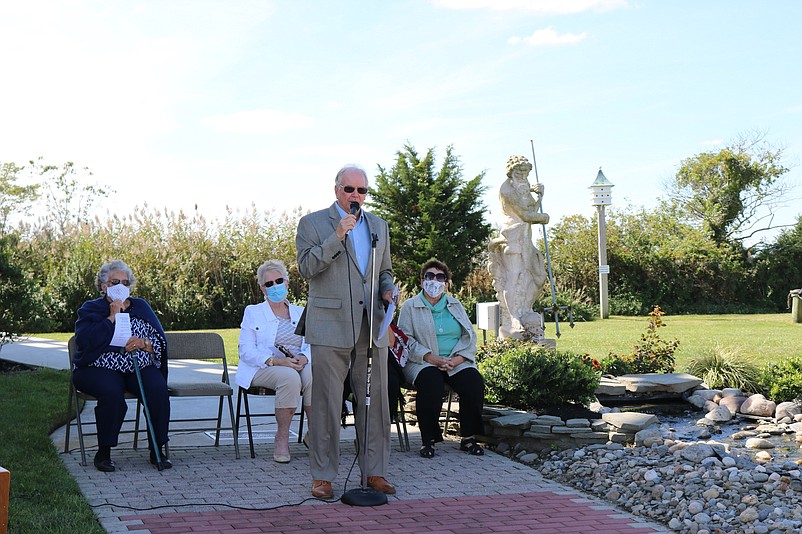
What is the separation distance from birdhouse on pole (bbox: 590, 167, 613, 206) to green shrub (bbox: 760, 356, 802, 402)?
17.3 meters

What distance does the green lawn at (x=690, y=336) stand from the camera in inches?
506

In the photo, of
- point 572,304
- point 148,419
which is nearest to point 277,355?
point 148,419

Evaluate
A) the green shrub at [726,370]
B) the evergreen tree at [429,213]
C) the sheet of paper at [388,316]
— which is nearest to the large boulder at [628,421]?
the sheet of paper at [388,316]

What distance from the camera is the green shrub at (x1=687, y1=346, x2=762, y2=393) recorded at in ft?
29.0

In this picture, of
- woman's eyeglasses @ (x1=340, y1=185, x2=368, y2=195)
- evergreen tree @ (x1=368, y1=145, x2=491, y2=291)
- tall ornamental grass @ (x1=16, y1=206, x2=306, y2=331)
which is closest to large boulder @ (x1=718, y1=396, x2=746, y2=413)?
woman's eyeglasses @ (x1=340, y1=185, x2=368, y2=195)

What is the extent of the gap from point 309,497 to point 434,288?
217 centimetres

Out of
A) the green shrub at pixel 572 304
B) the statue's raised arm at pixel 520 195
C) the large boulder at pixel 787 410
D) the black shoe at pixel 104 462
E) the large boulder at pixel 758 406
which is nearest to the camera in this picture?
the black shoe at pixel 104 462

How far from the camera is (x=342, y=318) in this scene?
497 cm

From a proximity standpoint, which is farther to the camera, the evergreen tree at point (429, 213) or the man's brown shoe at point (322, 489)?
the evergreen tree at point (429, 213)

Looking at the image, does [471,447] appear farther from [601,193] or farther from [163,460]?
[601,193]

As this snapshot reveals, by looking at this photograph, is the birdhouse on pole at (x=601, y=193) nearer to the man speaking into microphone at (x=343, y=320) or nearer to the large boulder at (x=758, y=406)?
the large boulder at (x=758, y=406)

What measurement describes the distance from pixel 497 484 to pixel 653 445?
1415mm

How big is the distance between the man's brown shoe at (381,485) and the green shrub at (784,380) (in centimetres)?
461

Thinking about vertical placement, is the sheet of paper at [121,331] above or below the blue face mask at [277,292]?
below
